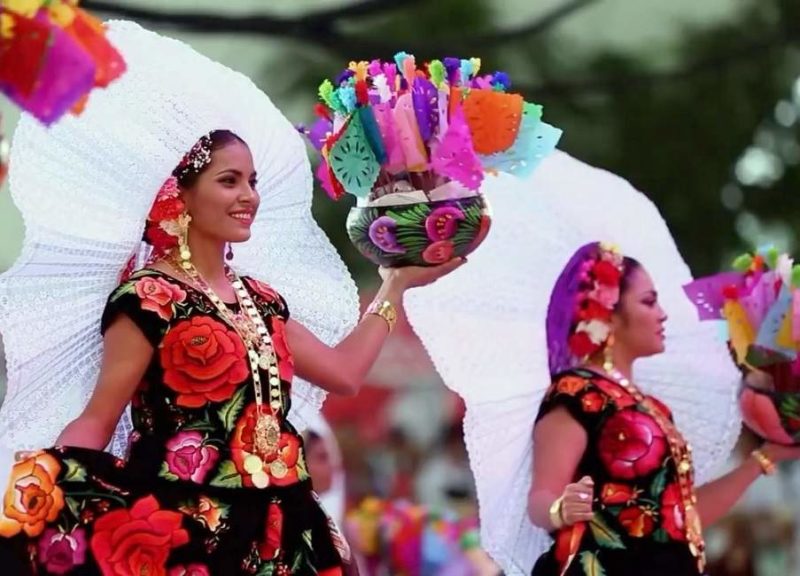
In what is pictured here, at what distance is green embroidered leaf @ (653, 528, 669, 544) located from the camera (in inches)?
190

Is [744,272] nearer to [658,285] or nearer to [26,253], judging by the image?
[658,285]

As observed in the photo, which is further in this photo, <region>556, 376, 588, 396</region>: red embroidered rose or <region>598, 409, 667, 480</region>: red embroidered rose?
<region>556, 376, 588, 396</region>: red embroidered rose

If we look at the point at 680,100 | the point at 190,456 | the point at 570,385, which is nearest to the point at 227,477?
the point at 190,456

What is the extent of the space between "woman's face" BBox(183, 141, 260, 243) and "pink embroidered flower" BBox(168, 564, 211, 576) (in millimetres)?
713

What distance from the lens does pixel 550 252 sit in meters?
5.24

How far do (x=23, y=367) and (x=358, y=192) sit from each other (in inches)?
34.7

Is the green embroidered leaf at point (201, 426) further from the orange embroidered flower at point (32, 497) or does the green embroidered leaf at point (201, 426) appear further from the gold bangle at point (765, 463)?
the gold bangle at point (765, 463)

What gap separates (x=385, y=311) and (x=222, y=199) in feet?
1.61

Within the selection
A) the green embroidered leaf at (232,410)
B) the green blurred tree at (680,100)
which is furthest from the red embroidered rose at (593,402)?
the green blurred tree at (680,100)

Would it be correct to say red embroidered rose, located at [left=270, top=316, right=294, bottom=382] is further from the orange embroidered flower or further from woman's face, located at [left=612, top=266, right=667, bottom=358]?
woman's face, located at [left=612, top=266, right=667, bottom=358]

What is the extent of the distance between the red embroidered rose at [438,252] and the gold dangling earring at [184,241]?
1.84 feet

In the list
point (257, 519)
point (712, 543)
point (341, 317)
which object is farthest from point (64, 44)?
point (712, 543)

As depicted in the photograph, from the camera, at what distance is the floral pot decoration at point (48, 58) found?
3.09 meters

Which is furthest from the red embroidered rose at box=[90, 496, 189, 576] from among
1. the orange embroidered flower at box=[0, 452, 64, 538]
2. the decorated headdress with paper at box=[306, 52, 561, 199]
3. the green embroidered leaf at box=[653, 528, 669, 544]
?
the green embroidered leaf at box=[653, 528, 669, 544]
